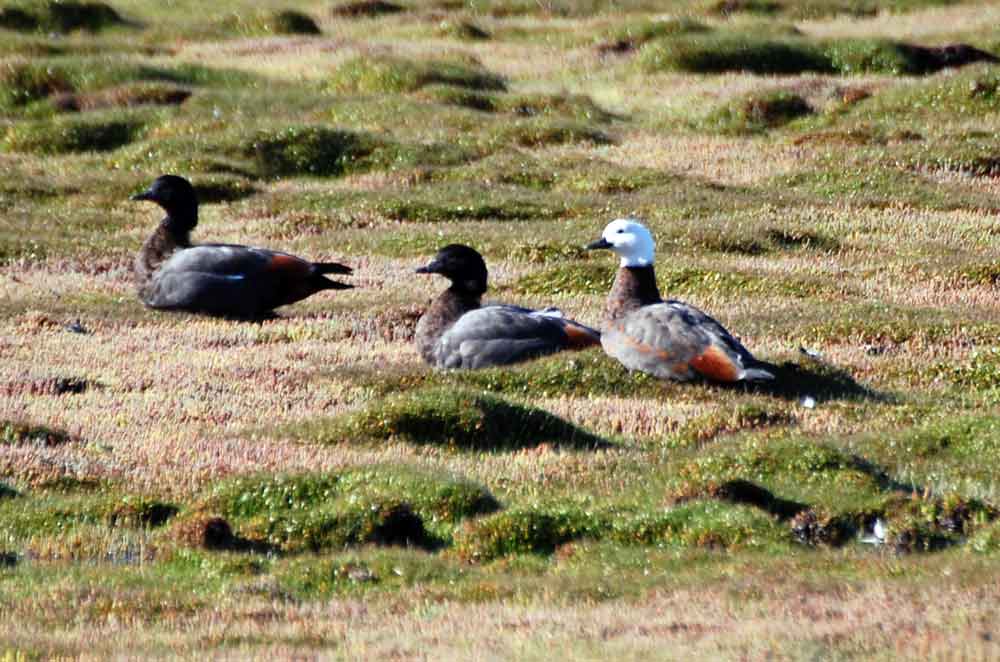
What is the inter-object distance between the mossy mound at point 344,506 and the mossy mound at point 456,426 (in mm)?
1797

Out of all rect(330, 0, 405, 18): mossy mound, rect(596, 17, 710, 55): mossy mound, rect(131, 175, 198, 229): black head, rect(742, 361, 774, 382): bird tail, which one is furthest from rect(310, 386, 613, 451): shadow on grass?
rect(330, 0, 405, 18): mossy mound

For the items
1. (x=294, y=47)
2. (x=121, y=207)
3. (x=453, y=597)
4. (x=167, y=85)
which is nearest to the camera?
(x=453, y=597)

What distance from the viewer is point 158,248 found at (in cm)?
2280

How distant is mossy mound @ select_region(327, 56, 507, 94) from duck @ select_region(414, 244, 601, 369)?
80.0 ft

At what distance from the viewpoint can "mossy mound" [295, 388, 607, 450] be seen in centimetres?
1513

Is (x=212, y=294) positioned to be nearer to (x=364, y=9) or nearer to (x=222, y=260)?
(x=222, y=260)

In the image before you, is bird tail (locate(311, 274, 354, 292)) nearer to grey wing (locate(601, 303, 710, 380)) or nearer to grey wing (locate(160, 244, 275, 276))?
grey wing (locate(160, 244, 275, 276))

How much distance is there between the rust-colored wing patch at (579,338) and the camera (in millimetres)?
18250

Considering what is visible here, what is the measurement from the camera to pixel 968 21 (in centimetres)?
5244

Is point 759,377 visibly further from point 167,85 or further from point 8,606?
point 167,85

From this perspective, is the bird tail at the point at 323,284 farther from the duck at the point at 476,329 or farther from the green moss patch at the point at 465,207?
the green moss patch at the point at 465,207

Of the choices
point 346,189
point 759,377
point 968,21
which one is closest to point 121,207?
point 346,189

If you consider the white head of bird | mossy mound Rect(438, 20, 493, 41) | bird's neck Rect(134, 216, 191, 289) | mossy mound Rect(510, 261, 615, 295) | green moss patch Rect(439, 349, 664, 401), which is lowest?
Answer: mossy mound Rect(438, 20, 493, 41)

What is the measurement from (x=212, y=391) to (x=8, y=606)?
692 cm
